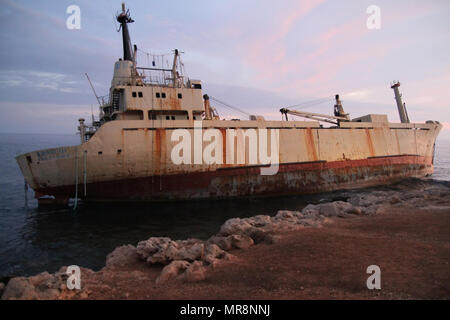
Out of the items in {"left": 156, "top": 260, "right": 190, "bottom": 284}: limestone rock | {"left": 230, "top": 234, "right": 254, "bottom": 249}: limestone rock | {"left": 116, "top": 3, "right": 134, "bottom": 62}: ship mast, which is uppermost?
{"left": 116, "top": 3, "right": 134, "bottom": 62}: ship mast

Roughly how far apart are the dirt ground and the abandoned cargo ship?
9.84 metres

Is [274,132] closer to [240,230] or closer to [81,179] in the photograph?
[240,230]

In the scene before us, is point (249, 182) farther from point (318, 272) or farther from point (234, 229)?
point (318, 272)

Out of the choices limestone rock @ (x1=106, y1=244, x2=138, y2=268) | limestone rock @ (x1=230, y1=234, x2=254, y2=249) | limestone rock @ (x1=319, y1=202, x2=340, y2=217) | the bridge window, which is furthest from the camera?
the bridge window

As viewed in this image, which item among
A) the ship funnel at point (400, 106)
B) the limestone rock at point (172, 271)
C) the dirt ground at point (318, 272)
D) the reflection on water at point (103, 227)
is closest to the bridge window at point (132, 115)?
the reflection on water at point (103, 227)

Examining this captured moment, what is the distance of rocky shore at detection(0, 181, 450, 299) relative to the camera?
13.1 feet

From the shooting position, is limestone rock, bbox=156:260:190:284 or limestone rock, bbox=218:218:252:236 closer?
limestone rock, bbox=156:260:190:284

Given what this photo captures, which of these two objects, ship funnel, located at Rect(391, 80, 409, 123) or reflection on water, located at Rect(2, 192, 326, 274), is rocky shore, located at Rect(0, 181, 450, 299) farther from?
ship funnel, located at Rect(391, 80, 409, 123)

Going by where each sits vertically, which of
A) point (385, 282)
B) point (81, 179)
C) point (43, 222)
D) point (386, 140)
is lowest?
point (43, 222)

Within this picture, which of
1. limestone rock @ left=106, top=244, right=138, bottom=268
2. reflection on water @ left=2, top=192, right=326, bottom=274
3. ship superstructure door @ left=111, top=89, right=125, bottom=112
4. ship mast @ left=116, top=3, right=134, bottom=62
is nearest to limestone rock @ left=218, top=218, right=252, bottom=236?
limestone rock @ left=106, top=244, right=138, bottom=268
